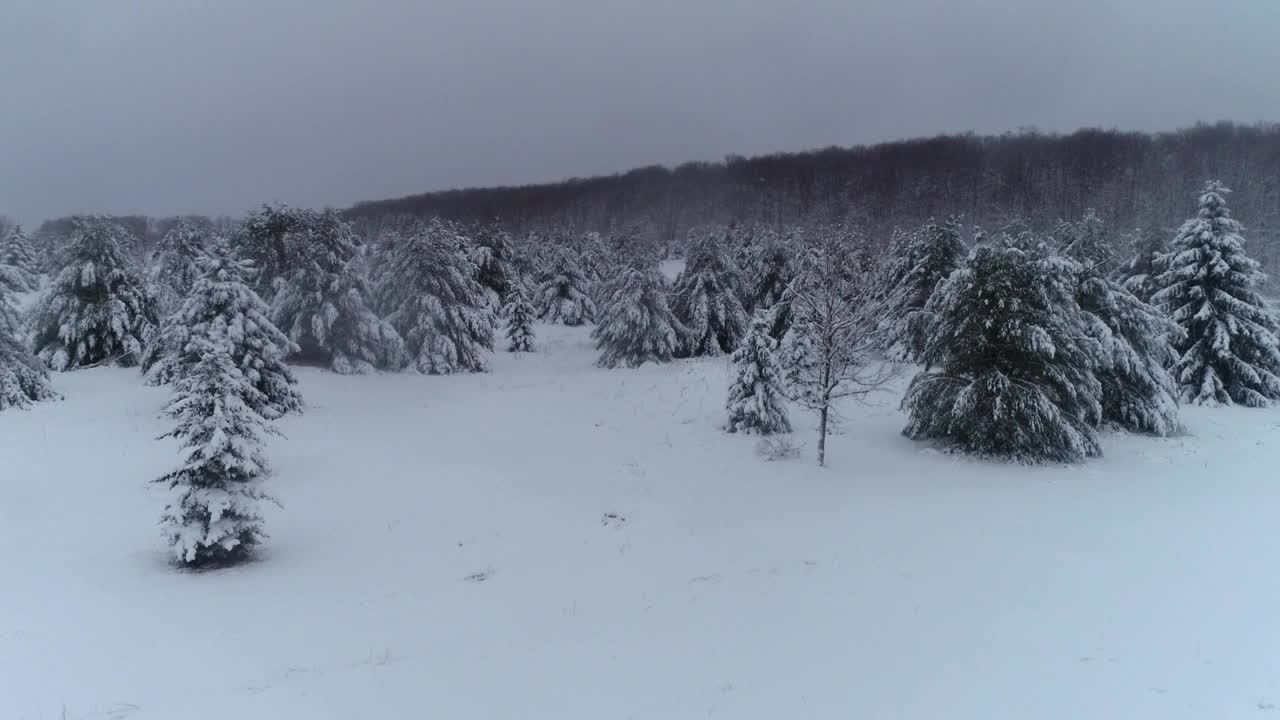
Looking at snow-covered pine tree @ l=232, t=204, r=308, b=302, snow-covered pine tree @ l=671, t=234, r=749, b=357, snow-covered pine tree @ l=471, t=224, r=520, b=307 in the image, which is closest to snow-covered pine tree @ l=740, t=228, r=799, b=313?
snow-covered pine tree @ l=671, t=234, r=749, b=357

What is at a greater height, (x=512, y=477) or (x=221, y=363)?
(x=221, y=363)

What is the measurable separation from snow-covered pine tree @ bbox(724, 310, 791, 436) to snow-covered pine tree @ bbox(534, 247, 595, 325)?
27345 millimetres

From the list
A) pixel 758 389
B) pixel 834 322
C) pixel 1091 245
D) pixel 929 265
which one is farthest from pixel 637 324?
pixel 1091 245

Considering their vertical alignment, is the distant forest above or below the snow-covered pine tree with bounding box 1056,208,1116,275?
above

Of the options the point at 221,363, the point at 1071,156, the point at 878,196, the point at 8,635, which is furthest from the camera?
the point at 878,196

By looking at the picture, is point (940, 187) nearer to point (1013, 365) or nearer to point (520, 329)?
point (520, 329)

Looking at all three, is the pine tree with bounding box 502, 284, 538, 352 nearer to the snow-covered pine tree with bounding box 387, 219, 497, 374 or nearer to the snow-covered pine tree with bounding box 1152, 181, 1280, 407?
the snow-covered pine tree with bounding box 387, 219, 497, 374

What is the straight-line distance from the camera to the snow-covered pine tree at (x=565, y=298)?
4216 centimetres

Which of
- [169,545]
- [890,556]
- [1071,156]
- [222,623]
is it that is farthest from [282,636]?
[1071,156]

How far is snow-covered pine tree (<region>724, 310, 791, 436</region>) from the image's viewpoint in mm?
15586

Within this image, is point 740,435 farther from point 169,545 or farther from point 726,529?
point 169,545

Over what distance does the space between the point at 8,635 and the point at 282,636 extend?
8.70 ft

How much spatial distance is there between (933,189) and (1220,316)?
102264mm

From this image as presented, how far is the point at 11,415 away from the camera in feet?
52.7
